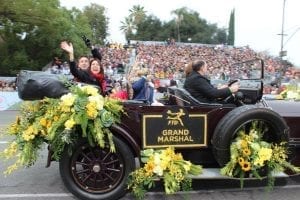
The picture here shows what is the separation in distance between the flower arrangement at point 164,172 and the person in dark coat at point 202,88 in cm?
89

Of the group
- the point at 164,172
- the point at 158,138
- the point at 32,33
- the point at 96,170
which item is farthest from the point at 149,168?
the point at 32,33

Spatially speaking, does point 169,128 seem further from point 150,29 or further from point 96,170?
point 150,29

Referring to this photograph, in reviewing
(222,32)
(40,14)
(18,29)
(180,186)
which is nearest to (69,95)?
(180,186)

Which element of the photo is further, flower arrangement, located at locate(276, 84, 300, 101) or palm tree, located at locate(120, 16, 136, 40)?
palm tree, located at locate(120, 16, 136, 40)

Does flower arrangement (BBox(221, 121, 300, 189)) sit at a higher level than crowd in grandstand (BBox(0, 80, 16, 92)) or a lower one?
lower

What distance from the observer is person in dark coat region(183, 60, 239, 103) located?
5463 mm

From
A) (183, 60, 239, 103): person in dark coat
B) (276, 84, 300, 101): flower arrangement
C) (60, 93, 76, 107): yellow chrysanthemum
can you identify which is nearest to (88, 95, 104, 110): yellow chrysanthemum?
(60, 93, 76, 107): yellow chrysanthemum

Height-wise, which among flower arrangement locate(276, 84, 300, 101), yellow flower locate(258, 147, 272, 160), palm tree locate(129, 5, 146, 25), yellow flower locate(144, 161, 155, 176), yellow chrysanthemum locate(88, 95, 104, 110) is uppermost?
palm tree locate(129, 5, 146, 25)

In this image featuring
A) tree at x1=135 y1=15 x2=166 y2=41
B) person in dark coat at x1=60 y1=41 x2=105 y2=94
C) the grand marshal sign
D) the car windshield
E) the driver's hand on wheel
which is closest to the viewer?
the grand marshal sign

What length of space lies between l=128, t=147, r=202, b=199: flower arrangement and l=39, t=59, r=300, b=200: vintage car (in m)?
0.17

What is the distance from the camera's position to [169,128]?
518 centimetres

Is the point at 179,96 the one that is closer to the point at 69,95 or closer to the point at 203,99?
the point at 203,99

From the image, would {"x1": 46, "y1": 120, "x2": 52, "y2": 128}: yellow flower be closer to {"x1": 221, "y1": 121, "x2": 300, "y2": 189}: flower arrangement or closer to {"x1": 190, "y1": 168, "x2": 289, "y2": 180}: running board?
{"x1": 190, "y1": 168, "x2": 289, "y2": 180}: running board

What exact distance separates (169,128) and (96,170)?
3.15 feet
